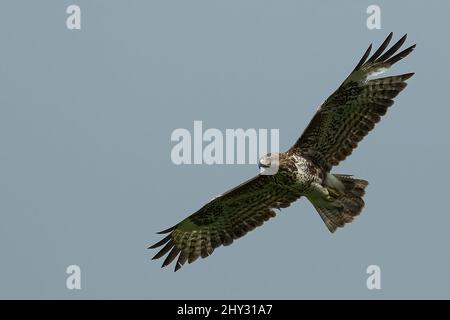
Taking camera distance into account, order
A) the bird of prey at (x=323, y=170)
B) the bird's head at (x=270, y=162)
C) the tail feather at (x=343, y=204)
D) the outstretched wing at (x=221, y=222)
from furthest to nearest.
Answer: the outstretched wing at (x=221, y=222) < the tail feather at (x=343, y=204) < the bird of prey at (x=323, y=170) < the bird's head at (x=270, y=162)

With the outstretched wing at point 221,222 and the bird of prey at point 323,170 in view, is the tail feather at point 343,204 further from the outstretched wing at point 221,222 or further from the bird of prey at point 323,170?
the outstretched wing at point 221,222

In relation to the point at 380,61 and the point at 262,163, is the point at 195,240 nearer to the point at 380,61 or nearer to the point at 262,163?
the point at 262,163

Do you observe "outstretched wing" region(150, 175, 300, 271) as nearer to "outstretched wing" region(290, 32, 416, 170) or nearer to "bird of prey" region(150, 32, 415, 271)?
"bird of prey" region(150, 32, 415, 271)

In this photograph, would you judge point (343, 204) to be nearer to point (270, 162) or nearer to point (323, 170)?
point (323, 170)

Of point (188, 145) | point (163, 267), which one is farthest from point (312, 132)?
point (163, 267)

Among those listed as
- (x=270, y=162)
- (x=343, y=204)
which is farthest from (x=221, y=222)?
(x=343, y=204)

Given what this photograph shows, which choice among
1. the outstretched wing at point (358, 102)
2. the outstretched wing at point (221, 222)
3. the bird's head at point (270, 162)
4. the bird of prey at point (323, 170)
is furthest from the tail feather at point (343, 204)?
the bird's head at point (270, 162)
